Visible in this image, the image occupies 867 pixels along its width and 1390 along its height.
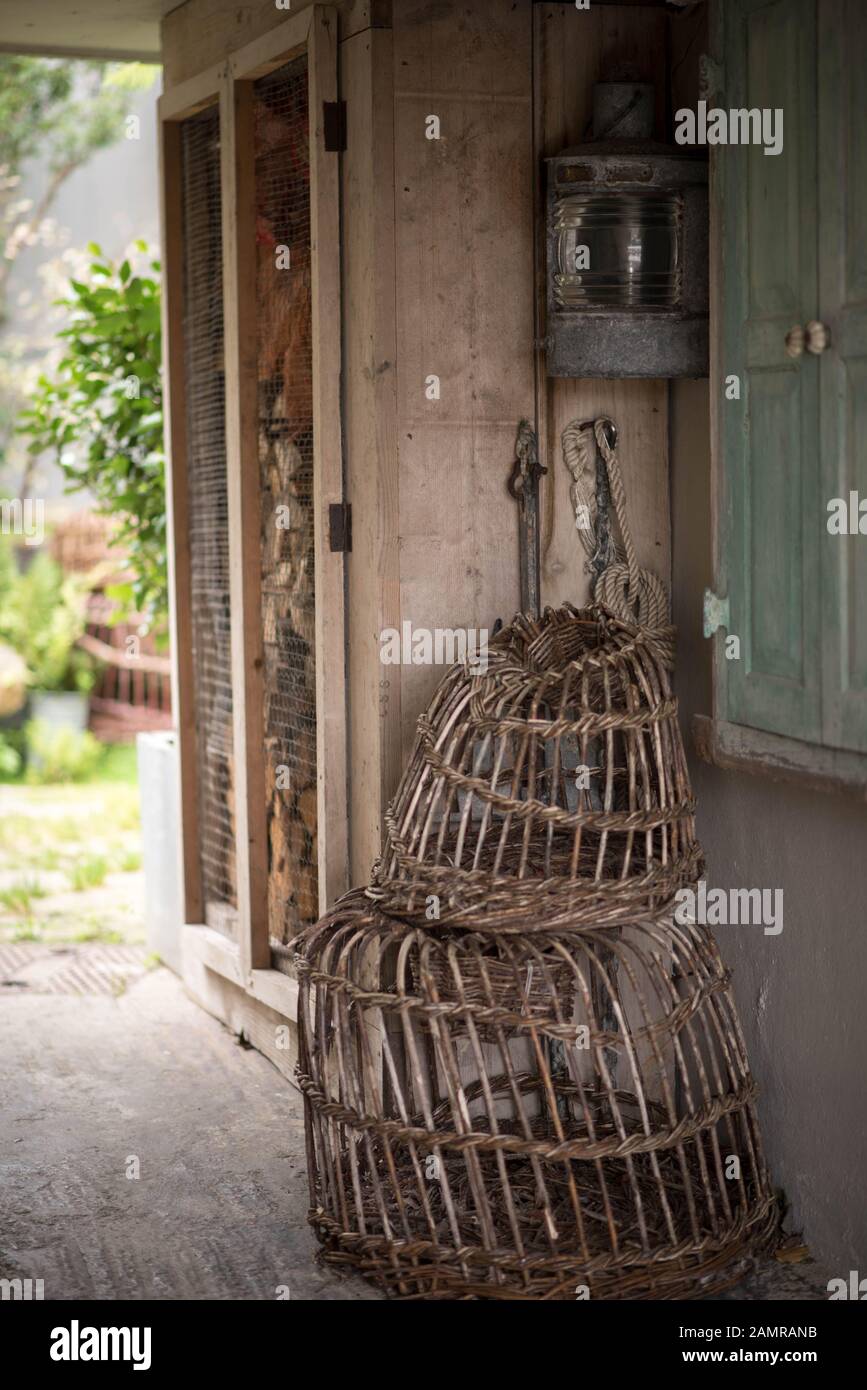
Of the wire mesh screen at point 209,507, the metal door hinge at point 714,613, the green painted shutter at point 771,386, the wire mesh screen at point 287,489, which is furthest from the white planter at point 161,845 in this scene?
the green painted shutter at point 771,386

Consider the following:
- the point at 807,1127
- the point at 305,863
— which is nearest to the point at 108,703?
the point at 305,863

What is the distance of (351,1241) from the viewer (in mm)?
3066

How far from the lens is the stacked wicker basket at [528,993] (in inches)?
115

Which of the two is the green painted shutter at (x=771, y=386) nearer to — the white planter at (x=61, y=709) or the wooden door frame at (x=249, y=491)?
the wooden door frame at (x=249, y=491)

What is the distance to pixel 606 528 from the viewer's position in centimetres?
365

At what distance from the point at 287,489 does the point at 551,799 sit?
129 centimetres

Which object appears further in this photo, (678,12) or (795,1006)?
(678,12)

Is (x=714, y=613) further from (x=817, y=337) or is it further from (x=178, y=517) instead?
(x=178, y=517)

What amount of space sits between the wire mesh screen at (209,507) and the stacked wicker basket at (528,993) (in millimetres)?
1410

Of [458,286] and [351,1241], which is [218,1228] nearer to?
[351,1241]

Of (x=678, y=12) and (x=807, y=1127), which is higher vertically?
(x=678, y=12)

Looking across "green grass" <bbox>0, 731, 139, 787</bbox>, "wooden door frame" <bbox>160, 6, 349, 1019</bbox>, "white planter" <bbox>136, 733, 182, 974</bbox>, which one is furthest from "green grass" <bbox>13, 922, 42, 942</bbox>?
"green grass" <bbox>0, 731, 139, 787</bbox>

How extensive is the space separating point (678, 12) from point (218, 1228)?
2.70 meters
